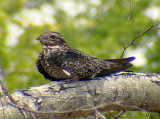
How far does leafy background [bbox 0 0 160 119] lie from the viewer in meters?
4.44

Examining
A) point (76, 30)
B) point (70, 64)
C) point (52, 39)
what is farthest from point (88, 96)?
point (76, 30)

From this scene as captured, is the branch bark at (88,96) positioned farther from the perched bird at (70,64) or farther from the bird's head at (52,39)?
the bird's head at (52,39)

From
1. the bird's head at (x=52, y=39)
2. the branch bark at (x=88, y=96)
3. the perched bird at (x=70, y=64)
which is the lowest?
the branch bark at (x=88, y=96)

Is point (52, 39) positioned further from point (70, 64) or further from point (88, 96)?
point (88, 96)

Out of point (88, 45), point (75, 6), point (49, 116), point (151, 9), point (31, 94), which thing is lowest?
point (49, 116)

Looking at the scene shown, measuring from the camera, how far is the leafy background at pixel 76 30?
444 centimetres

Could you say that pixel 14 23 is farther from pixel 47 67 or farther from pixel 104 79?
pixel 104 79

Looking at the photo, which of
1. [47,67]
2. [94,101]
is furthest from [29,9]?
[94,101]

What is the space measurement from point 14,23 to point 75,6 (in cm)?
341

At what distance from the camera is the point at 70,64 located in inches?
104

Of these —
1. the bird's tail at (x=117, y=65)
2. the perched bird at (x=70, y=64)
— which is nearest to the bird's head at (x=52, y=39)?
the perched bird at (x=70, y=64)

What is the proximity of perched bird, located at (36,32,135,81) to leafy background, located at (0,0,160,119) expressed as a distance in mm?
557

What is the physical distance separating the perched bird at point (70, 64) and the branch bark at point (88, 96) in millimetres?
120

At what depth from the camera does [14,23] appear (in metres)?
5.70
